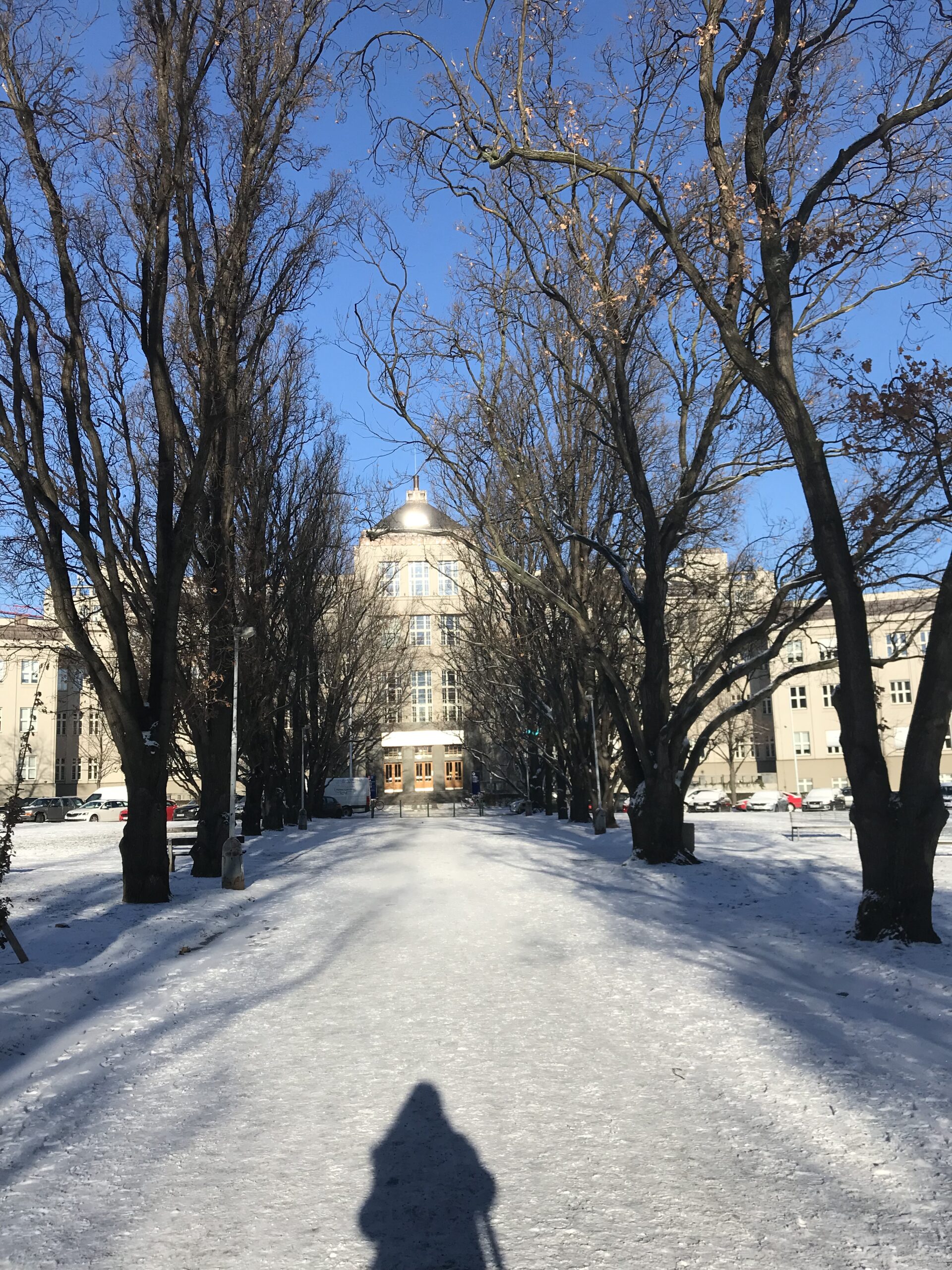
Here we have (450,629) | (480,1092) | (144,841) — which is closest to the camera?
(480,1092)

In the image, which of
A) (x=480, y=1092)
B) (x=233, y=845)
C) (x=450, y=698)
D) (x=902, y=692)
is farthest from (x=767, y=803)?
(x=480, y=1092)

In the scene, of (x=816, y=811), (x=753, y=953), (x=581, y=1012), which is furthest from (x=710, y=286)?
(x=816, y=811)

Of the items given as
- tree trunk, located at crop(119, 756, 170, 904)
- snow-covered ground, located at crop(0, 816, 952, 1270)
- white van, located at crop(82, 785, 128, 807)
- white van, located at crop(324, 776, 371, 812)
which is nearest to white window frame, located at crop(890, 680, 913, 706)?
white van, located at crop(324, 776, 371, 812)

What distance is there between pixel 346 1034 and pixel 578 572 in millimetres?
17620

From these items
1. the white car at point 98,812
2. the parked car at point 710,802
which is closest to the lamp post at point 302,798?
the white car at point 98,812

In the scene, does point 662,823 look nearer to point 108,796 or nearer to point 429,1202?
point 429,1202

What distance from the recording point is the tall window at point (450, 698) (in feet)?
184

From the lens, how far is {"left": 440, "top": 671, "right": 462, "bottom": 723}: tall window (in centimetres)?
5614

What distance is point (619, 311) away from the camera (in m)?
15.7

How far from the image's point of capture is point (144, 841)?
13.6m

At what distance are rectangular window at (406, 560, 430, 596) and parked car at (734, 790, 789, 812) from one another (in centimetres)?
2820

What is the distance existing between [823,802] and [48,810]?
41008 millimetres

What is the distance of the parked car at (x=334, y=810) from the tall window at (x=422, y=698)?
79.1 feet

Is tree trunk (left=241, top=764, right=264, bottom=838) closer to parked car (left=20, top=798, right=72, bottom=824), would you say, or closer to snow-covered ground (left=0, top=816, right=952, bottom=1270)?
snow-covered ground (left=0, top=816, right=952, bottom=1270)
